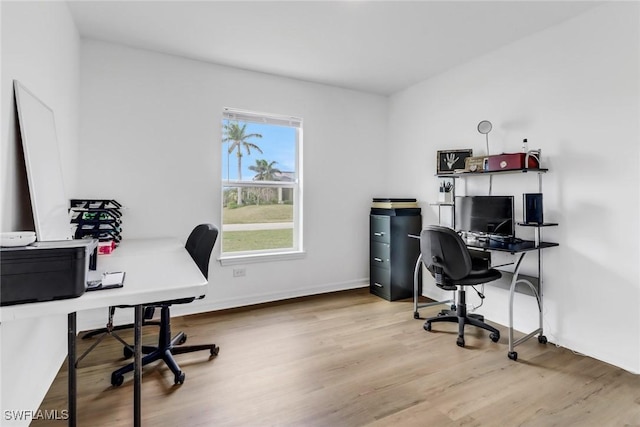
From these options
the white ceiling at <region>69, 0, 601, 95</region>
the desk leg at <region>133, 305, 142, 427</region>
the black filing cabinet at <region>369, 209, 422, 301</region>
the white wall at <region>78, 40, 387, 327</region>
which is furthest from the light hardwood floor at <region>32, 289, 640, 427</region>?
the white ceiling at <region>69, 0, 601, 95</region>

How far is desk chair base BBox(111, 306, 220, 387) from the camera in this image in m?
2.08

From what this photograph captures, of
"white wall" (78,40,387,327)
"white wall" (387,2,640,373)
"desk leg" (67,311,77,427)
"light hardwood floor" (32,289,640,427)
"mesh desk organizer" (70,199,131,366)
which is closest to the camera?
"desk leg" (67,311,77,427)

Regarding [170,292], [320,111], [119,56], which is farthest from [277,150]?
[170,292]

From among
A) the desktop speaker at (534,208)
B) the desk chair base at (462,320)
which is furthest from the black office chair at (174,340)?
the desktop speaker at (534,208)

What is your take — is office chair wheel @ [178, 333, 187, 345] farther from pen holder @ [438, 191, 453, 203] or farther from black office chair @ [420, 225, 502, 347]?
pen holder @ [438, 191, 453, 203]

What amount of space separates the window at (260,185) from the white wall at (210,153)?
4.7 inches

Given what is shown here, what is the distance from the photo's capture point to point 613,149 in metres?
2.34

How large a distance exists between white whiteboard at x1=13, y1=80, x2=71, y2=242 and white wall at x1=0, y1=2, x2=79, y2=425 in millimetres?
46

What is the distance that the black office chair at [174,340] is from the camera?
2.09 metres

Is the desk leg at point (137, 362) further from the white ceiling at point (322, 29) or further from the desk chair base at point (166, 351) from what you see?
the white ceiling at point (322, 29)

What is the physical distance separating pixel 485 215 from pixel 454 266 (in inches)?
27.7

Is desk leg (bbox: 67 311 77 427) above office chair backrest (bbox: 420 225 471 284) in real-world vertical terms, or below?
below

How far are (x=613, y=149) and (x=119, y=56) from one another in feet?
13.5

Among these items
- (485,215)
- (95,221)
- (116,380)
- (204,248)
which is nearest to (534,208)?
(485,215)
